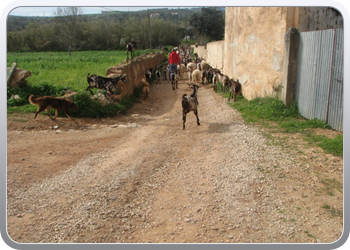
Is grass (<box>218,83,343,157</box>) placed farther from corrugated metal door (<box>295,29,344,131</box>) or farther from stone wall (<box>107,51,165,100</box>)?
stone wall (<box>107,51,165,100</box>)

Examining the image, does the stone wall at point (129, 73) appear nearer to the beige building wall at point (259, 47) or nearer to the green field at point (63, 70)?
the green field at point (63, 70)

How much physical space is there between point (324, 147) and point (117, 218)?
4.03 metres

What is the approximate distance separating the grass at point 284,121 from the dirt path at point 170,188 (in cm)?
32

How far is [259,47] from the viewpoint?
31.0 feet

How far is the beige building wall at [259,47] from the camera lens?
8234 millimetres

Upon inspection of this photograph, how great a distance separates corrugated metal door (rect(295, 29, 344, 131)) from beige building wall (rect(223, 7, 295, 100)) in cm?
77

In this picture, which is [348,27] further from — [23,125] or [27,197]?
[23,125]

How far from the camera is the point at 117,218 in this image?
3.49m

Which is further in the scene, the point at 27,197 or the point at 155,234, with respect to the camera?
the point at 27,197

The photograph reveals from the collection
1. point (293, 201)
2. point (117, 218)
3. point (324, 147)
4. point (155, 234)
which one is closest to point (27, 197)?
point (117, 218)

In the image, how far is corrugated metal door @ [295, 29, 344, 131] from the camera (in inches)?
240


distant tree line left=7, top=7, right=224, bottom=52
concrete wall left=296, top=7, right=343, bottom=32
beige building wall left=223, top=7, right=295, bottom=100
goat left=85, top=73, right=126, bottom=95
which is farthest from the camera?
distant tree line left=7, top=7, right=224, bottom=52

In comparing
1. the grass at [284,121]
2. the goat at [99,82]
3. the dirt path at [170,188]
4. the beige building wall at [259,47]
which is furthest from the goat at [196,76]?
the dirt path at [170,188]

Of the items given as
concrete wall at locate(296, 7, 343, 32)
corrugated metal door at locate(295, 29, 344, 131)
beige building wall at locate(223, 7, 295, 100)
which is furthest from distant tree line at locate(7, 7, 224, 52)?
corrugated metal door at locate(295, 29, 344, 131)
